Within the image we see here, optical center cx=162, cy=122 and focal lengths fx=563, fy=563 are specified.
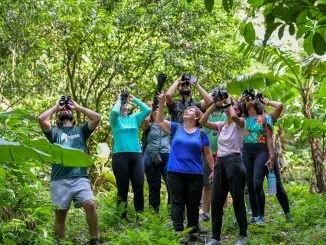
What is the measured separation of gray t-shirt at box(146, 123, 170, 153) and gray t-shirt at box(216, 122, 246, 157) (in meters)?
1.88

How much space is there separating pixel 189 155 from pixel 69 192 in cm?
138

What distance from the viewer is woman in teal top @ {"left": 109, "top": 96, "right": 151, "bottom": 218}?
291 inches

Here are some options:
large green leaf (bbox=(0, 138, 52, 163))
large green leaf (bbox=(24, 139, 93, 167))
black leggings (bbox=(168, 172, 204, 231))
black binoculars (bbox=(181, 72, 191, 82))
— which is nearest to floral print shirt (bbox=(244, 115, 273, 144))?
black binoculars (bbox=(181, 72, 191, 82))

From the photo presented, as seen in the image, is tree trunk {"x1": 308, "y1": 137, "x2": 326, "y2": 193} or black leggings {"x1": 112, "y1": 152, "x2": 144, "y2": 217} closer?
black leggings {"x1": 112, "y1": 152, "x2": 144, "y2": 217}

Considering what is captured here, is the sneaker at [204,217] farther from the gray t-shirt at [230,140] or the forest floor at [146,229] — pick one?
the gray t-shirt at [230,140]

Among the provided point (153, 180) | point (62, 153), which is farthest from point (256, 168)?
point (62, 153)

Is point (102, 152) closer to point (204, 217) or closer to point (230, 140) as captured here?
point (204, 217)

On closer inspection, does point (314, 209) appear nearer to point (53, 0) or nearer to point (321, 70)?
point (321, 70)

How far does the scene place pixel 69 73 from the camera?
39.7ft

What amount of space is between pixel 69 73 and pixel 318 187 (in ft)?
18.6

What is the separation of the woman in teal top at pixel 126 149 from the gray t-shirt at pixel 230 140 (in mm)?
1519

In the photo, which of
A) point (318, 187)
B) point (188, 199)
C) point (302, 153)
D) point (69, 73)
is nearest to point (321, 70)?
point (318, 187)

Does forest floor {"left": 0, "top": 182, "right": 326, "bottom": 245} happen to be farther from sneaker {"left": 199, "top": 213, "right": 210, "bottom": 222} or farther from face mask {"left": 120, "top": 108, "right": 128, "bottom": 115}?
face mask {"left": 120, "top": 108, "right": 128, "bottom": 115}

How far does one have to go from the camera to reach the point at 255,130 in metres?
7.16
